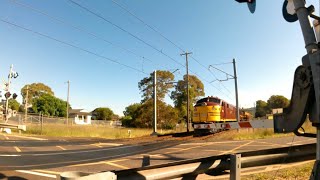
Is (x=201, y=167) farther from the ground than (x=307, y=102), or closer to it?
closer to it

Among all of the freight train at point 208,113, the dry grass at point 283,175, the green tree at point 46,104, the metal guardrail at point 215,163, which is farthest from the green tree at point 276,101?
the metal guardrail at point 215,163

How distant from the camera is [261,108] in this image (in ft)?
374

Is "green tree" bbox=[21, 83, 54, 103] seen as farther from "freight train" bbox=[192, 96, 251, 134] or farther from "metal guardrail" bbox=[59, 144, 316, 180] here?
"metal guardrail" bbox=[59, 144, 316, 180]

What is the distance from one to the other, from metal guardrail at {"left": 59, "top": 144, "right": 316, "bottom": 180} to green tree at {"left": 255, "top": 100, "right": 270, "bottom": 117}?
4190 inches

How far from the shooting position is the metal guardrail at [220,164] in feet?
11.8

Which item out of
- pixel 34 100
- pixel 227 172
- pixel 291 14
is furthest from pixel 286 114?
pixel 34 100

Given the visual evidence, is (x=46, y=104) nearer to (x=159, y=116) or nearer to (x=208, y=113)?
(x=159, y=116)

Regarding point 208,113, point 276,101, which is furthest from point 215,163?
point 276,101

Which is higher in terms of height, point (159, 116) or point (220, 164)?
point (159, 116)

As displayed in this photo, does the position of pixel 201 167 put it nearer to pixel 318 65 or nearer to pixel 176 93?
pixel 318 65

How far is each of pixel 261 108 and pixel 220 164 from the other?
11512cm

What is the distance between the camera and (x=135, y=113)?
64688 millimetres

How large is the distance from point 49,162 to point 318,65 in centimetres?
821

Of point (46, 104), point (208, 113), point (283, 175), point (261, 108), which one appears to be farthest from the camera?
point (261, 108)
